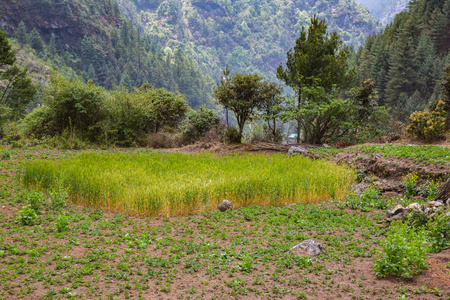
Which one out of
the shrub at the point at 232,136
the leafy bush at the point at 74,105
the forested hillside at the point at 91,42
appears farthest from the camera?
the forested hillside at the point at 91,42

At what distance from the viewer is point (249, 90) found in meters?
15.5

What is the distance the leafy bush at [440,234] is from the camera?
A: 4020mm

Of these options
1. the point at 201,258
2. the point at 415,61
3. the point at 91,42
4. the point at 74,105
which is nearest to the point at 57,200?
the point at 201,258

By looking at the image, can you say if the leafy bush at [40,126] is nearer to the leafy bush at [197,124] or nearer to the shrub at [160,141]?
the shrub at [160,141]

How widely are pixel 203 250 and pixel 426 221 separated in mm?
3798

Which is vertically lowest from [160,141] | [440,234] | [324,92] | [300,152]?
[440,234]

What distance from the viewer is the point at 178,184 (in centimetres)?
659

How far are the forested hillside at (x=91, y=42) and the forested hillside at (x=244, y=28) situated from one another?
65.6 meters

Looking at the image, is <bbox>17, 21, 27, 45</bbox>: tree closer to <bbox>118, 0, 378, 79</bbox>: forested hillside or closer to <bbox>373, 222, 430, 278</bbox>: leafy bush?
<bbox>373, 222, 430, 278</bbox>: leafy bush

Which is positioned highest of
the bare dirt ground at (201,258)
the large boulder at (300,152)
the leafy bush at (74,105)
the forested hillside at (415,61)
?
the forested hillside at (415,61)

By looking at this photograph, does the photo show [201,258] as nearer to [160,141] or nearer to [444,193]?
[444,193]

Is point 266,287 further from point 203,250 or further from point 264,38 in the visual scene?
point 264,38

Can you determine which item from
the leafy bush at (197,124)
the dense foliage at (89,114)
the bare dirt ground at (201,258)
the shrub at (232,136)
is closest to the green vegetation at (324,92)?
the shrub at (232,136)

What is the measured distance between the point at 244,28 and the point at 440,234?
672 ft
